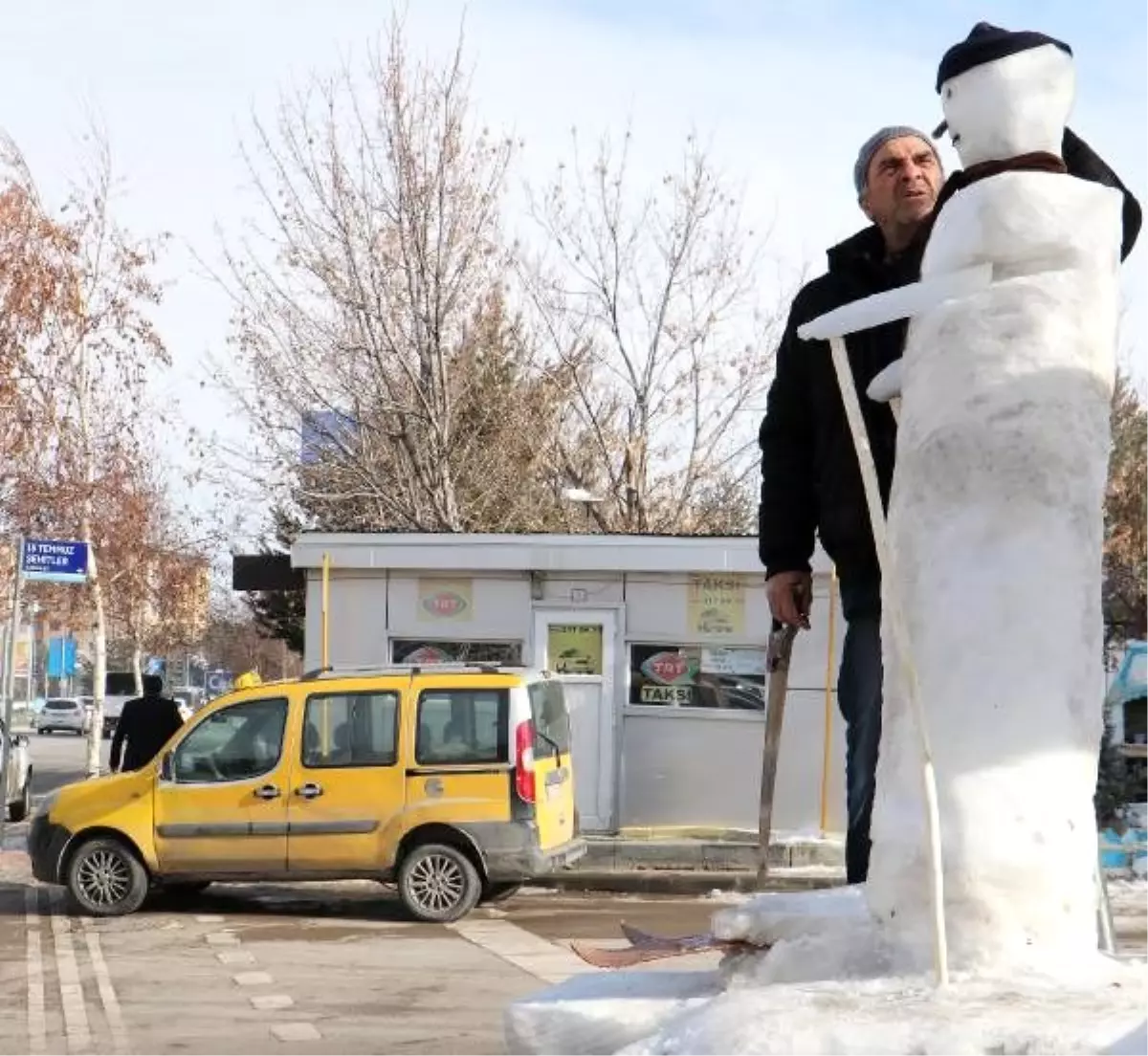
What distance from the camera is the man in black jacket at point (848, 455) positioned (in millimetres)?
3711

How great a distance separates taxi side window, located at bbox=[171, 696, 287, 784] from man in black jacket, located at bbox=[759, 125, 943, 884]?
33.1 feet

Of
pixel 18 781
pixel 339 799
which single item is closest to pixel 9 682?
pixel 18 781

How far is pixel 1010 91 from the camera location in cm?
295

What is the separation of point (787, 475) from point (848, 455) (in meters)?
0.18

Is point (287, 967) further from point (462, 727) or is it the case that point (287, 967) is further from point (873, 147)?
point (873, 147)

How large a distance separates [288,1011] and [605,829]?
8496 mm

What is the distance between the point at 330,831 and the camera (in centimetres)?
1324

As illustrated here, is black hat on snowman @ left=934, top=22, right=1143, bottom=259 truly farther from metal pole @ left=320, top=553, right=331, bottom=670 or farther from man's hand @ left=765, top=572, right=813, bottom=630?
metal pole @ left=320, top=553, right=331, bottom=670

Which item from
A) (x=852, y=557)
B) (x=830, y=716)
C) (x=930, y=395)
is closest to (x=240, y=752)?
(x=830, y=716)

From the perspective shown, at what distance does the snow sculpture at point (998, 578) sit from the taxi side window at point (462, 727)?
10423 millimetres

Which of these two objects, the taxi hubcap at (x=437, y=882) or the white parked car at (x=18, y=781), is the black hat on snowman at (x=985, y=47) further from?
the white parked car at (x=18, y=781)

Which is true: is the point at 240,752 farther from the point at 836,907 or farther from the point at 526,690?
the point at 836,907

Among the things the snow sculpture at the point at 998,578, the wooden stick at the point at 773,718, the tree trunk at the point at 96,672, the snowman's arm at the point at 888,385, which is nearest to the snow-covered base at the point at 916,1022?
the snow sculpture at the point at 998,578

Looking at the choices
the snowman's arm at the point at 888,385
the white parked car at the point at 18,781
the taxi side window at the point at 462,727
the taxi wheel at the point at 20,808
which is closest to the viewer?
the snowman's arm at the point at 888,385
